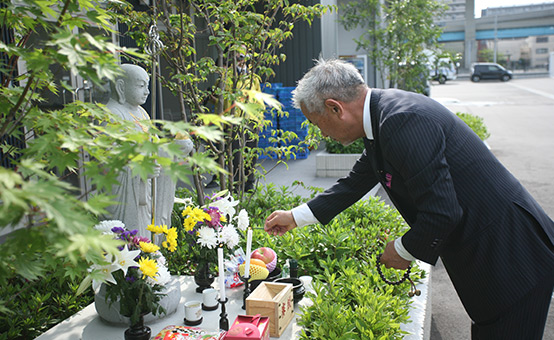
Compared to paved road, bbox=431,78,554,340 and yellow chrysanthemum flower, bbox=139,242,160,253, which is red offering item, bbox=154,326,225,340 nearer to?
yellow chrysanthemum flower, bbox=139,242,160,253

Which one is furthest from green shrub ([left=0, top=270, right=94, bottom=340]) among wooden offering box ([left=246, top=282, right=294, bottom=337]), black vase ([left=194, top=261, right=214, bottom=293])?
wooden offering box ([left=246, top=282, right=294, bottom=337])

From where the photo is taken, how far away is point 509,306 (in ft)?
7.34

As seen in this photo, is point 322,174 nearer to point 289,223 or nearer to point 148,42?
point 148,42

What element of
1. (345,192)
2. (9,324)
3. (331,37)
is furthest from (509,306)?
(331,37)

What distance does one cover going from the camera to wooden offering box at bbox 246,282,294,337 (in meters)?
2.59

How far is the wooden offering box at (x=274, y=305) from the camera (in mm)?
2590

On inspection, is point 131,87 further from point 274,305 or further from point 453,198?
point 453,198

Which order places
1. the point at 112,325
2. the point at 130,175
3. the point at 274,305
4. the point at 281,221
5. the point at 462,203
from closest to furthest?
the point at 462,203 → the point at 274,305 → the point at 112,325 → the point at 281,221 → the point at 130,175

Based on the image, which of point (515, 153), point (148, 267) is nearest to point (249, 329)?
point (148, 267)

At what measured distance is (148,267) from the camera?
89.5 inches

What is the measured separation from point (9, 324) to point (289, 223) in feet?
5.93

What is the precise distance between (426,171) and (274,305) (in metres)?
1.06

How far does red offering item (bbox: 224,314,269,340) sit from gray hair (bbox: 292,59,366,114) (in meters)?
1.01

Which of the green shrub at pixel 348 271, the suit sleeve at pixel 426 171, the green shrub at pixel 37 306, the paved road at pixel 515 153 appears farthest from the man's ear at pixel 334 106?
the paved road at pixel 515 153
